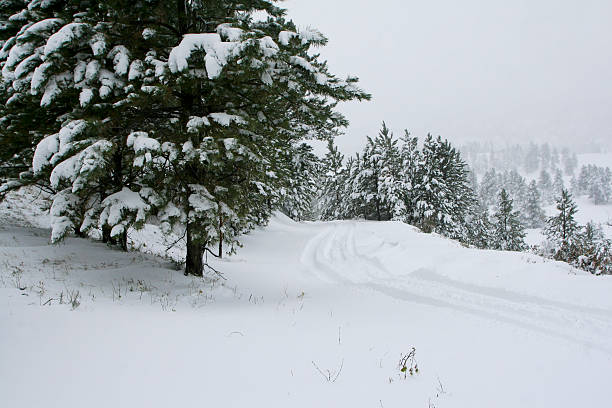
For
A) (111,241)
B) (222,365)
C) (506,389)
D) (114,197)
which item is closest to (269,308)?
(222,365)

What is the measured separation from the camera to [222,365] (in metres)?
3.67

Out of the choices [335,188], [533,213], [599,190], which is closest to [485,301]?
[335,188]

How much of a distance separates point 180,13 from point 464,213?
3713cm

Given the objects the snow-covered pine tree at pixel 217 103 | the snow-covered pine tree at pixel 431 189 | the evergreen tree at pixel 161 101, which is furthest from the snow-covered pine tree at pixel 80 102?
the snow-covered pine tree at pixel 431 189

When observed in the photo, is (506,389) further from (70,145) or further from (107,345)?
(70,145)

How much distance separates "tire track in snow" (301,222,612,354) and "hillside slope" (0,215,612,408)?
1.7 inches

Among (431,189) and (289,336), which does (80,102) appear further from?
(431,189)

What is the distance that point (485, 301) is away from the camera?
23.6ft

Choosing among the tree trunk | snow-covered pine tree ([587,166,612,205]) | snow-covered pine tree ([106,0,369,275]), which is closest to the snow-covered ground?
the tree trunk

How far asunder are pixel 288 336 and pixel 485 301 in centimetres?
495

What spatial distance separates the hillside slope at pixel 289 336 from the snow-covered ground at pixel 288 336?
2cm

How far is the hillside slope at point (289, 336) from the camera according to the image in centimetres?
321

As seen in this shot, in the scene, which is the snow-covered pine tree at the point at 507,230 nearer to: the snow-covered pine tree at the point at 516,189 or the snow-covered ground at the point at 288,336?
the snow-covered ground at the point at 288,336

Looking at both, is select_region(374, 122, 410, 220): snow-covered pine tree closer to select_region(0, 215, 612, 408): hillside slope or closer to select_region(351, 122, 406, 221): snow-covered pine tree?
select_region(351, 122, 406, 221): snow-covered pine tree
